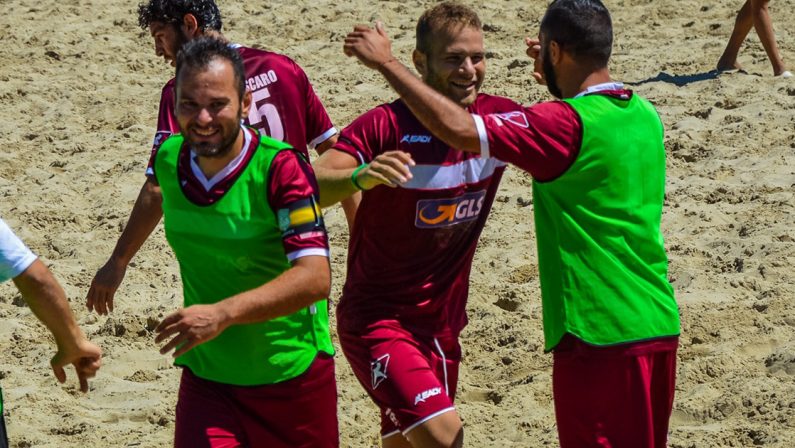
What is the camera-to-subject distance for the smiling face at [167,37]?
6246 millimetres

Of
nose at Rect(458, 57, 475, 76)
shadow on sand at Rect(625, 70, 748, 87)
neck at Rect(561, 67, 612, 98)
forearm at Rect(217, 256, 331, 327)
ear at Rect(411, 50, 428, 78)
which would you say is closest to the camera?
forearm at Rect(217, 256, 331, 327)

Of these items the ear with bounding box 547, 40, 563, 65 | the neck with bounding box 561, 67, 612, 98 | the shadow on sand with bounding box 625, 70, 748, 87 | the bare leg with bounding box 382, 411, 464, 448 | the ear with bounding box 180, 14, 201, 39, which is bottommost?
the bare leg with bounding box 382, 411, 464, 448

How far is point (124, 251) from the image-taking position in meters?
5.70

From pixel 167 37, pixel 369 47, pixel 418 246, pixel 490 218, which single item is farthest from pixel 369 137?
pixel 490 218

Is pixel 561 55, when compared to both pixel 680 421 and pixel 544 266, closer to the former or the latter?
pixel 544 266

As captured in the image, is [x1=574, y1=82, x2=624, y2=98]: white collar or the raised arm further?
[x1=574, y1=82, x2=624, y2=98]: white collar

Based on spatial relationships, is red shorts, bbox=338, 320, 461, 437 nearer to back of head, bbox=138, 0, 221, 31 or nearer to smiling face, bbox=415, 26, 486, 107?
smiling face, bbox=415, 26, 486, 107

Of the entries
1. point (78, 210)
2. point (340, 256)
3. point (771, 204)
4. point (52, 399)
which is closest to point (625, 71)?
point (771, 204)

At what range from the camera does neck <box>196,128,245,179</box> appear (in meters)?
4.50

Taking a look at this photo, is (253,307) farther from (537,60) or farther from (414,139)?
(537,60)

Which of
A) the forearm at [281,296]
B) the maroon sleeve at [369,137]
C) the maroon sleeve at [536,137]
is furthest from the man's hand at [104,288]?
the maroon sleeve at [536,137]

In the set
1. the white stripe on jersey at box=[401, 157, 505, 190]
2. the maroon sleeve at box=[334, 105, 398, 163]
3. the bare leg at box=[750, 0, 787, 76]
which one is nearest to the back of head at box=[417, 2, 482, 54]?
the maroon sleeve at box=[334, 105, 398, 163]

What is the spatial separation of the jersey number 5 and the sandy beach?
1.46 metres

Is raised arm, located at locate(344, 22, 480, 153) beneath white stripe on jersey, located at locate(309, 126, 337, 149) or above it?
above
